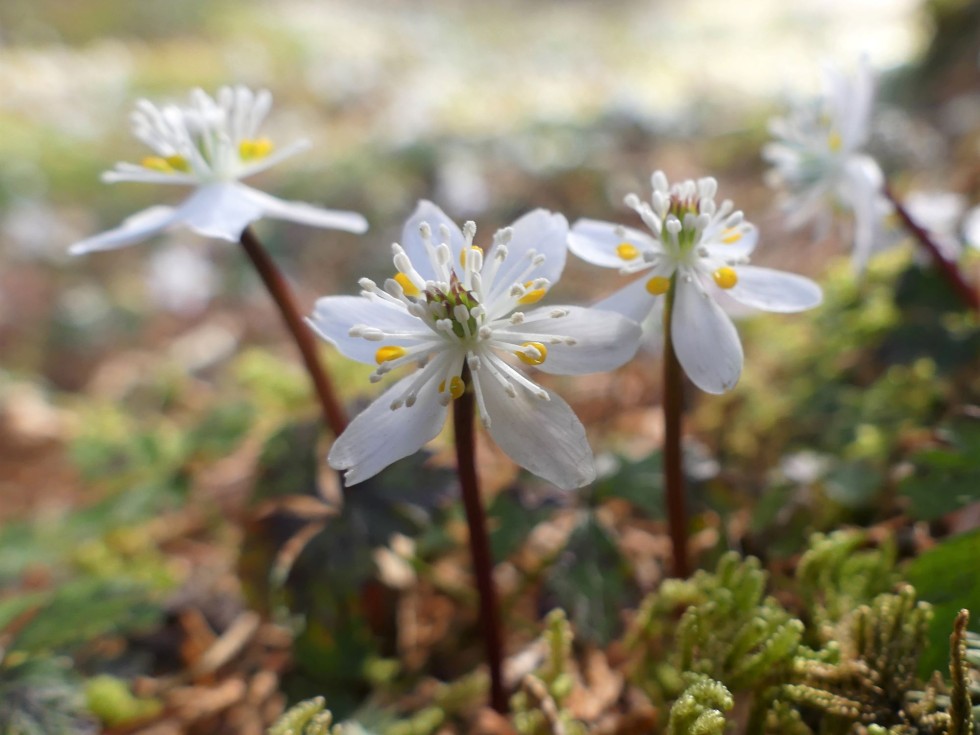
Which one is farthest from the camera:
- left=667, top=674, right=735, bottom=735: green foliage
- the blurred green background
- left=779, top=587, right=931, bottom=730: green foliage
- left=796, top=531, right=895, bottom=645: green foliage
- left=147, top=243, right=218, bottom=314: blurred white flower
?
the blurred green background

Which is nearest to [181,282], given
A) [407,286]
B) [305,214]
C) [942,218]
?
[305,214]

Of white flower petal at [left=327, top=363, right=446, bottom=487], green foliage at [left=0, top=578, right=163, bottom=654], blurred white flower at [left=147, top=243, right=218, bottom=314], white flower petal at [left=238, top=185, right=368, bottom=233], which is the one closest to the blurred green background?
blurred white flower at [left=147, top=243, right=218, bottom=314]

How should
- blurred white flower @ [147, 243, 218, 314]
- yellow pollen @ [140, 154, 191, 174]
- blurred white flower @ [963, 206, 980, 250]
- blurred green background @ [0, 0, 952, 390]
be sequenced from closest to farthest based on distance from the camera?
1. yellow pollen @ [140, 154, 191, 174]
2. blurred white flower @ [963, 206, 980, 250]
3. blurred white flower @ [147, 243, 218, 314]
4. blurred green background @ [0, 0, 952, 390]

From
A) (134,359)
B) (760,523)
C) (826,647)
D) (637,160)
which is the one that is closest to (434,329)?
(826,647)

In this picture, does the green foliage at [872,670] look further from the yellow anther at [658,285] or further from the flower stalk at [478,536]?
the yellow anther at [658,285]

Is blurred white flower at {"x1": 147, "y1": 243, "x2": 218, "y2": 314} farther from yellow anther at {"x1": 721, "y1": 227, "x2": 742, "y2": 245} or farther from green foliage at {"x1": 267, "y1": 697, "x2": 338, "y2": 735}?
yellow anther at {"x1": 721, "y1": 227, "x2": 742, "y2": 245}

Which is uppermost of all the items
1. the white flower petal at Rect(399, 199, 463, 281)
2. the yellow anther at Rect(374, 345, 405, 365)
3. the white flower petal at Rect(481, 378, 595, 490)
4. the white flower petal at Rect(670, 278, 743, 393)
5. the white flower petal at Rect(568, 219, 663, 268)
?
the white flower petal at Rect(399, 199, 463, 281)

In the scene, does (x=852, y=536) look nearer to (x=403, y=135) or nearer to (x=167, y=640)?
(x=167, y=640)
